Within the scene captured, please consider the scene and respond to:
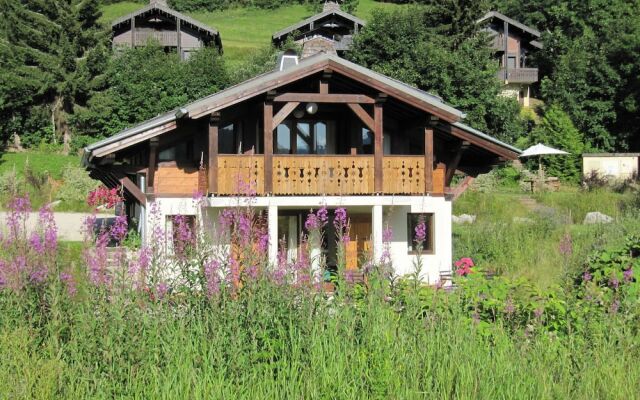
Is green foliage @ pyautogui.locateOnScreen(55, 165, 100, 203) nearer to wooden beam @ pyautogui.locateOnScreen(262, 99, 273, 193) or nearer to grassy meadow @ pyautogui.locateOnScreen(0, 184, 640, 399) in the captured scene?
wooden beam @ pyautogui.locateOnScreen(262, 99, 273, 193)

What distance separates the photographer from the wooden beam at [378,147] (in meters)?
19.5

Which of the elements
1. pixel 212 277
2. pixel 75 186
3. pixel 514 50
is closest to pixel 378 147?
pixel 212 277

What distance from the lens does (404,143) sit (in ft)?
70.9

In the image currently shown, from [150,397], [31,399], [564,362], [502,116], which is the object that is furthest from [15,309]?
[502,116]

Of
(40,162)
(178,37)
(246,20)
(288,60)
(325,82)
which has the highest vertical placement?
(246,20)

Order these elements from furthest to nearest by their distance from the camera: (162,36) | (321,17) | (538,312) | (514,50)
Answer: (514,50) → (321,17) → (162,36) → (538,312)

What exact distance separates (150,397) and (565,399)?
3.41 meters

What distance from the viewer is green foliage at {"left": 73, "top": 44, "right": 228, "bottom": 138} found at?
43.6m

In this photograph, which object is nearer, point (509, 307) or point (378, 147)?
point (509, 307)

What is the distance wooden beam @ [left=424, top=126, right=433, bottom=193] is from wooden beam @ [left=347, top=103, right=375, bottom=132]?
1.36m

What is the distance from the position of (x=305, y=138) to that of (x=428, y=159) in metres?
3.37

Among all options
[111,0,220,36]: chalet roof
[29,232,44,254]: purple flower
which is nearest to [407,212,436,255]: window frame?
[29,232,44,254]: purple flower

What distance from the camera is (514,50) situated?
59.8 m

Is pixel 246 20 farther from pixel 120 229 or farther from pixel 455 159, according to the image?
pixel 120 229
